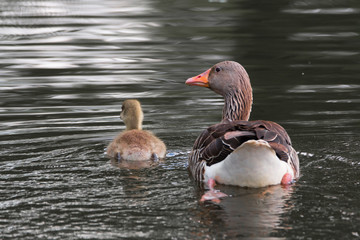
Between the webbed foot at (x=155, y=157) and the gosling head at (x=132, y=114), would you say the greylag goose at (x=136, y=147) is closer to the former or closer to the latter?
the webbed foot at (x=155, y=157)

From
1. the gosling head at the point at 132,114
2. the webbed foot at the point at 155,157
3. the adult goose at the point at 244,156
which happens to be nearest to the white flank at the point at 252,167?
the adult goose at the point at 244,156

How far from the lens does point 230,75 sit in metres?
9.89

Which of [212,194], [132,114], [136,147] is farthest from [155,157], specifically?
[212,194]

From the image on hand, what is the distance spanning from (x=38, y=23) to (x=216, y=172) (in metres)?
14.5

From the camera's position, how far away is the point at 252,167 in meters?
7.92

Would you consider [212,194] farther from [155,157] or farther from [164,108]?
[164,108]

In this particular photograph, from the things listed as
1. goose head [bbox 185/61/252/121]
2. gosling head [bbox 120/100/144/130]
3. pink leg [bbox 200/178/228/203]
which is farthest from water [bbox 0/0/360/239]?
goose head [bbox 185/61/252/121]

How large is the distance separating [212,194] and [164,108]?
5034 mm

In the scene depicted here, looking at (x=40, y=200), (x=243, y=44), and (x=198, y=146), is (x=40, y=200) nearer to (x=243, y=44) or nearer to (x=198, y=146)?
(x=198, y=146)

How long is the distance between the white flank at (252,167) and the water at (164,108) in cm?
15

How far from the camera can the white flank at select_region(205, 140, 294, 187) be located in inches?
307

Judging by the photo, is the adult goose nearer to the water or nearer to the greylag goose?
the water

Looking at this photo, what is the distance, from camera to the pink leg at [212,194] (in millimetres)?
7608

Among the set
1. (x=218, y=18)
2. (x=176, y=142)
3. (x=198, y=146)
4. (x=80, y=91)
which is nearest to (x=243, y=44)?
(x=218, y=18)
